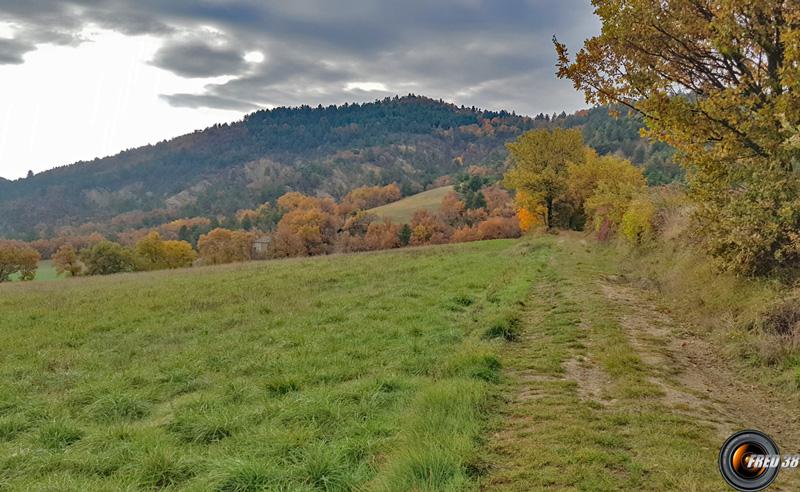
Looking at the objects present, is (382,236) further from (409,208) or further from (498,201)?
(409,208)

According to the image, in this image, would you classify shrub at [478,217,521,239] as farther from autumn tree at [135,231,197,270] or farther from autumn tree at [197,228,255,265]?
autumn tree at [135,231,197,270]

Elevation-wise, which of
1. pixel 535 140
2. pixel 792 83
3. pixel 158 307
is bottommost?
pixel 158 307

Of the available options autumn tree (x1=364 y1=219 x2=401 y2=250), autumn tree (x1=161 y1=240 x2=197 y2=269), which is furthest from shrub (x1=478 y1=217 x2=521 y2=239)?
autumn tree (x1=161 y1=240 x2=197 y2=269)

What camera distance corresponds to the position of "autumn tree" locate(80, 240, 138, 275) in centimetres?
6619

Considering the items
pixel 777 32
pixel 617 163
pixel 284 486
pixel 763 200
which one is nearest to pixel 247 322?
pixel 284 486

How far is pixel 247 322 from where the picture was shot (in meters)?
15.0

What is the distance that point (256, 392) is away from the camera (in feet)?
27.6

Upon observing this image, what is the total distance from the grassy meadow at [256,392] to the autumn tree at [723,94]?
20.3 feet

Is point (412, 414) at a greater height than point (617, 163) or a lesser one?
lesser

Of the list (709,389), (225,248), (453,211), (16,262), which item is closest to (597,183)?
(709,389)

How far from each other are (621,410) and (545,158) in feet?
156

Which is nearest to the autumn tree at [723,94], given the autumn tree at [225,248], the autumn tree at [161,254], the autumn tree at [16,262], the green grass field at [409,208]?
the autumn tree at [161,254]

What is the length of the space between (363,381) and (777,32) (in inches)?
464

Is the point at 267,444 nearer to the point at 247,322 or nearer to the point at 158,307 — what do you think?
the point at 247,322
